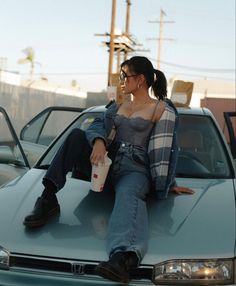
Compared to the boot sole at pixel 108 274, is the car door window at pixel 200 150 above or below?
above

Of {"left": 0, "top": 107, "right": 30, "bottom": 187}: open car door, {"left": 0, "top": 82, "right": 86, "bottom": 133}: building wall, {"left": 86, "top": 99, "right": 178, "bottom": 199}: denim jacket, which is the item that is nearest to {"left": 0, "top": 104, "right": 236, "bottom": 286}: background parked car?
{"left": 86, "top": 99, "right": 178, "bottom": 199}: denim jacket

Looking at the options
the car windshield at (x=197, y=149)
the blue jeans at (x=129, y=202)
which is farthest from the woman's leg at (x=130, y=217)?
the car windshield at (x=197, y=149)

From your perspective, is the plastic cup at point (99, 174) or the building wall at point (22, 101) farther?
the building wall at point (22, 101)

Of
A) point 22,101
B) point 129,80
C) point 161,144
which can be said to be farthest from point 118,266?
point 22,101

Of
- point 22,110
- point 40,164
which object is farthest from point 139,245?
point 22,110

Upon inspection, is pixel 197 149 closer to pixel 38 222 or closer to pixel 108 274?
pixel 38 222

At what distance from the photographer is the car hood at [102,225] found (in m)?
2.61

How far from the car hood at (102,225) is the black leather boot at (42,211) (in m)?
0.04

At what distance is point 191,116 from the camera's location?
4.39 metres

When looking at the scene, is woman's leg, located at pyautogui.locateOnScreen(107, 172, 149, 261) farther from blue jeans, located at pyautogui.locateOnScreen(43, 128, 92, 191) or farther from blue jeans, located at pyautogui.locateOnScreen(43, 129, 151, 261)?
blue jeans, located at pyautogui.locateOnScreen(43, 128, 92, 191)

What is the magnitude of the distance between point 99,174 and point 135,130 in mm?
429

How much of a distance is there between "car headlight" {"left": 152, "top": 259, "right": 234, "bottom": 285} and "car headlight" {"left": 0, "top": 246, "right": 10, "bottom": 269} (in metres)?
0.74

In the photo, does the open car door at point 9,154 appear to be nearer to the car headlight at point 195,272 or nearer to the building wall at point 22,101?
the car headlight at point 195,272

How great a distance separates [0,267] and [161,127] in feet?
4.49
